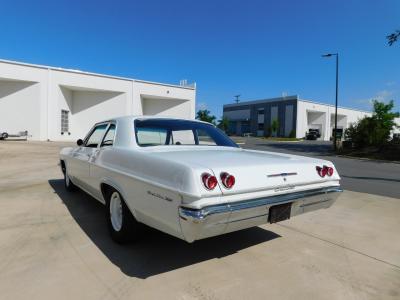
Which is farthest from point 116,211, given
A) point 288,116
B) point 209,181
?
point 288,116

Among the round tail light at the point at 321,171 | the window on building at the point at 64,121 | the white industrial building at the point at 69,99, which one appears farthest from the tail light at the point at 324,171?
the window on building at the point at 64,121

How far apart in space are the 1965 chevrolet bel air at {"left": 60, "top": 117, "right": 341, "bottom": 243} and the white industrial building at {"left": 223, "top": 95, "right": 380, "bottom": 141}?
5679cm

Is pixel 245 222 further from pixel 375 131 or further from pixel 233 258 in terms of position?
pixel 375 131

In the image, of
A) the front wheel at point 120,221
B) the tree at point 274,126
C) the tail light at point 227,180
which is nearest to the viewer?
the tail light at point 227,180

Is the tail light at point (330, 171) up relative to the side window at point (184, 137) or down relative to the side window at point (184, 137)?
down

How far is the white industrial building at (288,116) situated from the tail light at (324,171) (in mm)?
56639

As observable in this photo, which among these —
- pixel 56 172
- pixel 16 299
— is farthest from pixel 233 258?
pixel 56 172

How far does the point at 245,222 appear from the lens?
2947mm

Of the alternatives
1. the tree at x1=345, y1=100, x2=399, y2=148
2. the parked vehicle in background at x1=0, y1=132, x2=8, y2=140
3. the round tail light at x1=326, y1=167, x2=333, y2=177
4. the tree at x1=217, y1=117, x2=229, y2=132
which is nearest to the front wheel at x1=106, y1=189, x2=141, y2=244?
the round tail light at x1=326, y1=167, x2=333, y2=177

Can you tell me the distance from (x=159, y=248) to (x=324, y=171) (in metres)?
2.18

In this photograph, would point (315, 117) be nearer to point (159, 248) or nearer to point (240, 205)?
point (159, 248)

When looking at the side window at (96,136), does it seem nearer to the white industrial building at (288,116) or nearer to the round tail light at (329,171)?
the round tail light at (329,171)

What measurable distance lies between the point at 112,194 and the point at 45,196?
3.08 m

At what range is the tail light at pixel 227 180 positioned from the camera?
9.04ft
